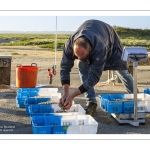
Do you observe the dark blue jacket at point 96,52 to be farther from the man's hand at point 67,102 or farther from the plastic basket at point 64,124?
the plastic basket at point 64,124

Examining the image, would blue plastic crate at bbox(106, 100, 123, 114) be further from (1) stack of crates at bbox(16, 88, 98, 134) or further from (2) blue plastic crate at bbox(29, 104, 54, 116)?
(2) blue plastic crate at bbox(29, 104, 54, 116)

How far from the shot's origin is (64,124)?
13.3 feet

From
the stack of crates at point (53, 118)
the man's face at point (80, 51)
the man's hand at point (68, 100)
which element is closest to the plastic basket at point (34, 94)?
the stack of crates at point (53, 118)

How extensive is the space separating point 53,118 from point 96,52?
31.4 inches

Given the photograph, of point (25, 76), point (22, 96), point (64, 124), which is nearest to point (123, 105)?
point (64, 124)

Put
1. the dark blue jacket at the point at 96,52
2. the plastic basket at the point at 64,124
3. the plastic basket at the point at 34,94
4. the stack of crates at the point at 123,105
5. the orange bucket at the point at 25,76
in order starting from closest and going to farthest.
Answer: the plastic basket at the point at 64,124
the dark blue jacket at the point at 96,52
the stack of crates at the point at 123,105
the plastic basket at the point at 34,94
the orange bucket at the point at 25,76

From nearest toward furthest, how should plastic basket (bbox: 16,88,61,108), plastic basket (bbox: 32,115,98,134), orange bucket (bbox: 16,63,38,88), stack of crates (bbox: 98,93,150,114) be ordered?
plastic basket (bbox: 32,115,98,134) < stack of crates (bbox: 98,93,150,114) < plastic basket (bbox: 16,88,61,108) < orange bucket (bbox: 16,63,38,88)

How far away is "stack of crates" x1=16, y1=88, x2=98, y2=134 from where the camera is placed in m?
3.68

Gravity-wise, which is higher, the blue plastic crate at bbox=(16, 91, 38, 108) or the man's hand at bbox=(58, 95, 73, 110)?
the man's hand at bbox=(58, 95, 73, 110)

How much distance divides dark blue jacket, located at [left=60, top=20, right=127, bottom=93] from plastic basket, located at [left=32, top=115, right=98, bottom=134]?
0.31 meters

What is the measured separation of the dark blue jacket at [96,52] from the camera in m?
3.92

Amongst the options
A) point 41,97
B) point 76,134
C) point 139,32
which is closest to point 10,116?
point 41,97

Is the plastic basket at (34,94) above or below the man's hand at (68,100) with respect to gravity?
below

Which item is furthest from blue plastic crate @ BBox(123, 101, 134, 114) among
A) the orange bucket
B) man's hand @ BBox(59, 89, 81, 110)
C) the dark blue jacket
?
the orange bucket
